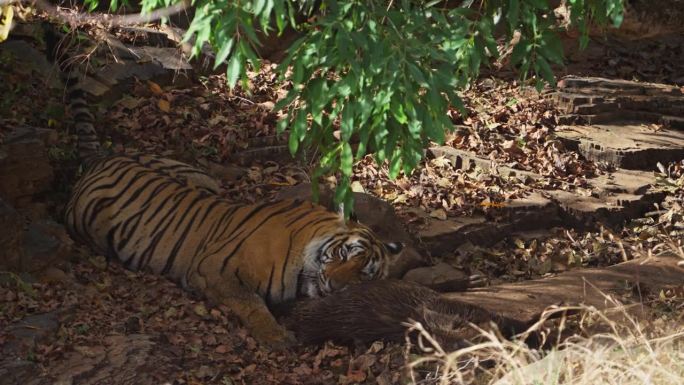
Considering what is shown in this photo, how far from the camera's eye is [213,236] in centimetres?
672

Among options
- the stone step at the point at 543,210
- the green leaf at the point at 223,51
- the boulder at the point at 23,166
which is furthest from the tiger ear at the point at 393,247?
the green leaf at the point at 223,51

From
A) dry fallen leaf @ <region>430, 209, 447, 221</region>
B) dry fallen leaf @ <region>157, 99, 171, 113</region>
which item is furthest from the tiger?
dry fallen leaf @ <region>430, 209, 447, 221</region>

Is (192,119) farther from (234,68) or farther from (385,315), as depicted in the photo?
(234,68)

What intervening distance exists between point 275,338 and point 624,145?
478cm

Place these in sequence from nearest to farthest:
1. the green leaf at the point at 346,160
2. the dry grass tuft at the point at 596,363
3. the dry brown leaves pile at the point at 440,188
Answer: the dry grass tuft at the point at 596,363 < the green leaf at the point at 346,160 < the dry brown leaves pile at the point at 440,188

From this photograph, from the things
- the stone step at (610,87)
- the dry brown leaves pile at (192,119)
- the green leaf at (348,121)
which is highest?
the green leaf at (348,121)

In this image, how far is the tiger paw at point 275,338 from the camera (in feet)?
19.1

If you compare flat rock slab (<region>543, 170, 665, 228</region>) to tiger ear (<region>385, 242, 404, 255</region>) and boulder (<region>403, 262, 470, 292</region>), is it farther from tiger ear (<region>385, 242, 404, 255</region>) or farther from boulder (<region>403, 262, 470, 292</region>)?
tiger ear (<region>385, 242, 404, 255</region>)

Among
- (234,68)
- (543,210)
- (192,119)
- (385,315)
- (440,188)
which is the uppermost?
(234,68)

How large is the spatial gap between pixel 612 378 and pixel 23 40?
6822 mm

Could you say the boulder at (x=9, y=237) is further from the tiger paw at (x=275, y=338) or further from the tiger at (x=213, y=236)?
the tiger paw at (x=275, y=338)

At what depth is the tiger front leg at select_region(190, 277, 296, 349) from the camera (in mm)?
5867

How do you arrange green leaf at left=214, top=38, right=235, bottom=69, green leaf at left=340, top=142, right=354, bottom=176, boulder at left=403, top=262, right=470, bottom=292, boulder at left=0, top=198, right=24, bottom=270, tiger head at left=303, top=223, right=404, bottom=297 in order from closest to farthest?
green leaf at left=214, top=38, right=235, bottom=69 < green leaf at left=340, top=142, right=354, bottom=176 < boulder at left=0, top=198, right=24, bottom=270 < tiger head at left=303, top=223, right=404, bottom=297 < boulder at left=403, top=262, right=470, bottom=292

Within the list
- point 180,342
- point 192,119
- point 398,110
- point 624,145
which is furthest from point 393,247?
point 624,145
